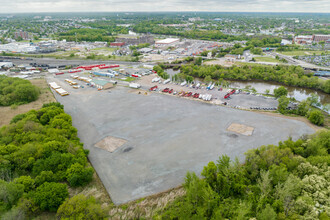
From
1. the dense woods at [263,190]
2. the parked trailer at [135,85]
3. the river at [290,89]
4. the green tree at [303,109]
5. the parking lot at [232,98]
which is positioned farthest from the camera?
the parked trailer at [135,85]

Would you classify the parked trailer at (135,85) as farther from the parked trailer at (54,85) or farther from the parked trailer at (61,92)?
the parked trailer at (54,85)

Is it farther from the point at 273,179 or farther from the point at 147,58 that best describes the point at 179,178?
the point at 147,58

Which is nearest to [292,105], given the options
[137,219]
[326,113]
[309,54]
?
[326,113]

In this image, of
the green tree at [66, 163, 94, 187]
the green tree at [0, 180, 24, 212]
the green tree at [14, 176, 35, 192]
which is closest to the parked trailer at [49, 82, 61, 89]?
the green tree at [66, 163, 94, 187]

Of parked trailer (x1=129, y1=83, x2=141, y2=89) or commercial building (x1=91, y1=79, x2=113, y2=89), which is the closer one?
parked trailer (x1=129, y1=83, x2=141, y2=89)

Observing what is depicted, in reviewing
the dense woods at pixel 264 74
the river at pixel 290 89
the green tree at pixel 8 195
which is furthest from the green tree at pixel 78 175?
the river at pixel 290 89

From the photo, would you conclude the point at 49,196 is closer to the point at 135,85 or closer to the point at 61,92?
the point at 61,92

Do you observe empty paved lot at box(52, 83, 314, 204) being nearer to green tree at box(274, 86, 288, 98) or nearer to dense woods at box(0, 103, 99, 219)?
dense woods at box(0, 103, 99, 219)
